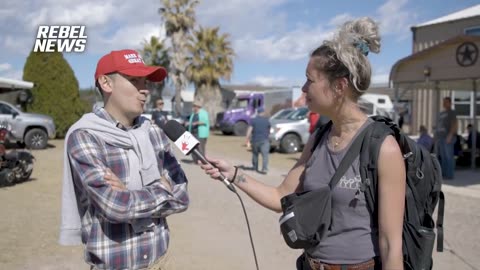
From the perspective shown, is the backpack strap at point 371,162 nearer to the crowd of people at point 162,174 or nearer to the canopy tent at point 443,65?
the crowd of people at point 162,174

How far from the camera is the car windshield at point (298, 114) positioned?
60.9ft

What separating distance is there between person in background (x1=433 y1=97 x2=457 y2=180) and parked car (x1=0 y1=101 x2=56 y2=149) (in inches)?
548

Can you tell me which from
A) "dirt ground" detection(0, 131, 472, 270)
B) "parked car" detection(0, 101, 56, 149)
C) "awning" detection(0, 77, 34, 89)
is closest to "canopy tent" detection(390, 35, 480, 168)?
"dirt ground" detection(0, 131, 472, 270)

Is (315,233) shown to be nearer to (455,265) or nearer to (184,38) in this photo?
(455,265)

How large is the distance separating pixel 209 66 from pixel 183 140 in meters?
33.3

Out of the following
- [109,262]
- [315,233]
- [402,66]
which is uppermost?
[402,66]

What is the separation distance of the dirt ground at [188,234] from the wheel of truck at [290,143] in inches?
300

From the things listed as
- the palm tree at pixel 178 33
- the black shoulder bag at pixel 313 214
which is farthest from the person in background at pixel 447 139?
the palm tree at pixel 178 33

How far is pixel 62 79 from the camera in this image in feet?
75.9

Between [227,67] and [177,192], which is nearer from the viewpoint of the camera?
[177,192]

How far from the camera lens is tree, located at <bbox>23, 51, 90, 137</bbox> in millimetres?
A: 22703

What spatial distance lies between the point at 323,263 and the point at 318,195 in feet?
1.08

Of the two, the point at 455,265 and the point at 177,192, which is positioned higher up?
the point at 177,192

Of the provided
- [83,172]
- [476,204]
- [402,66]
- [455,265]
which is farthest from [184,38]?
[83,172]
